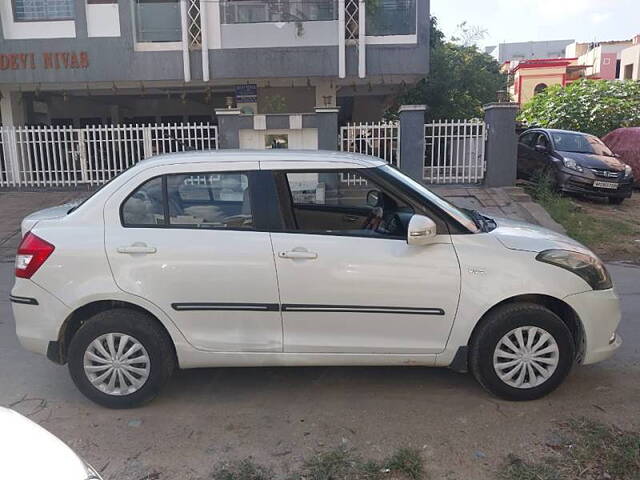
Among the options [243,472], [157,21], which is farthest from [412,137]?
[243,472]

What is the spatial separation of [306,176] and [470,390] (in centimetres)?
189

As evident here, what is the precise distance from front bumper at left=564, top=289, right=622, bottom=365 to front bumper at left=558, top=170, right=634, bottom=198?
27.3 ft

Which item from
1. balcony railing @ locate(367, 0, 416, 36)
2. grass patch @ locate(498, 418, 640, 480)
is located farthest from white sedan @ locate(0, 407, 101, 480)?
balcony railing @ locate(367, 0, 416, 36)

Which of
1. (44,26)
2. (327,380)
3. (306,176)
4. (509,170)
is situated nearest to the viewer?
(306,176)

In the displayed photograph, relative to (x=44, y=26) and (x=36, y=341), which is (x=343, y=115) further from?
(x=36, y=341)

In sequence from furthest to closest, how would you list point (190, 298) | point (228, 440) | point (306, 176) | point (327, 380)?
point (327, 380) < point (306, 176) < point (190, 298) < point (228, 440)

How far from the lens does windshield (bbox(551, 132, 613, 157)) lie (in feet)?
39.8

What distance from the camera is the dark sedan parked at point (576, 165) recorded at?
11336mm

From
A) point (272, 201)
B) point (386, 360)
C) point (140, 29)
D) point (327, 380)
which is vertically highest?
point (140, 29)

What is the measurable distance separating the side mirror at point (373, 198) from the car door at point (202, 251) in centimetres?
94

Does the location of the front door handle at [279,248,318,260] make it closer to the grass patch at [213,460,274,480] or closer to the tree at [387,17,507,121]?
the grass patch at [213,460,274,480]

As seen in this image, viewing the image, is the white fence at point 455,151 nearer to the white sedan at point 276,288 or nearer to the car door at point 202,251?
the white sedan at point 276,288

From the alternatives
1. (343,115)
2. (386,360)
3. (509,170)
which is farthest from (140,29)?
(386,360)

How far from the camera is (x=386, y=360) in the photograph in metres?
3.72
